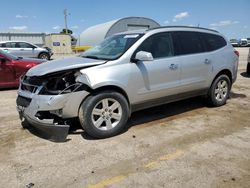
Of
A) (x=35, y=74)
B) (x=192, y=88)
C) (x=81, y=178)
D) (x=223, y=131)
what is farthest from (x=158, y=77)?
(x=81, y=178)

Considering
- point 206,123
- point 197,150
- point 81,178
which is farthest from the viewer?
point 206,123

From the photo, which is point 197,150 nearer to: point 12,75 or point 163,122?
point 163,122

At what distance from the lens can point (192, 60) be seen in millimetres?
5664

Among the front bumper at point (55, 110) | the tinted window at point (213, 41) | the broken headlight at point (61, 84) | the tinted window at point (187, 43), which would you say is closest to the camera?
the front bumper at point (55, 110)

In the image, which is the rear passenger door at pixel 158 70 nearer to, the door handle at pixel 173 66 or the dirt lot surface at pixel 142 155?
the door handle at pixel 173 66

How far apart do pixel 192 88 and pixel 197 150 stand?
199 centimetres

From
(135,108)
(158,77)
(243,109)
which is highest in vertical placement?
(158,77)

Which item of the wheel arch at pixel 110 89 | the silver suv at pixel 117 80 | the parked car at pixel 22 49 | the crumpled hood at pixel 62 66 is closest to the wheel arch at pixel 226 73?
the silver suv at pixel 117 80

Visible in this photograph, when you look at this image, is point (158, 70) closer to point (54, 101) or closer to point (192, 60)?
point (192, 60)

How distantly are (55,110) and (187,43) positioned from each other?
3.00 m

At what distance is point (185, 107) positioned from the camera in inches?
255

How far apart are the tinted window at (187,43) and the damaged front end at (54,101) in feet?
7.05

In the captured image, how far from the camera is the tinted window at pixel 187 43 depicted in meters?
5.53

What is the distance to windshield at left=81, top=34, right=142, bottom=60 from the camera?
4.95 metres
